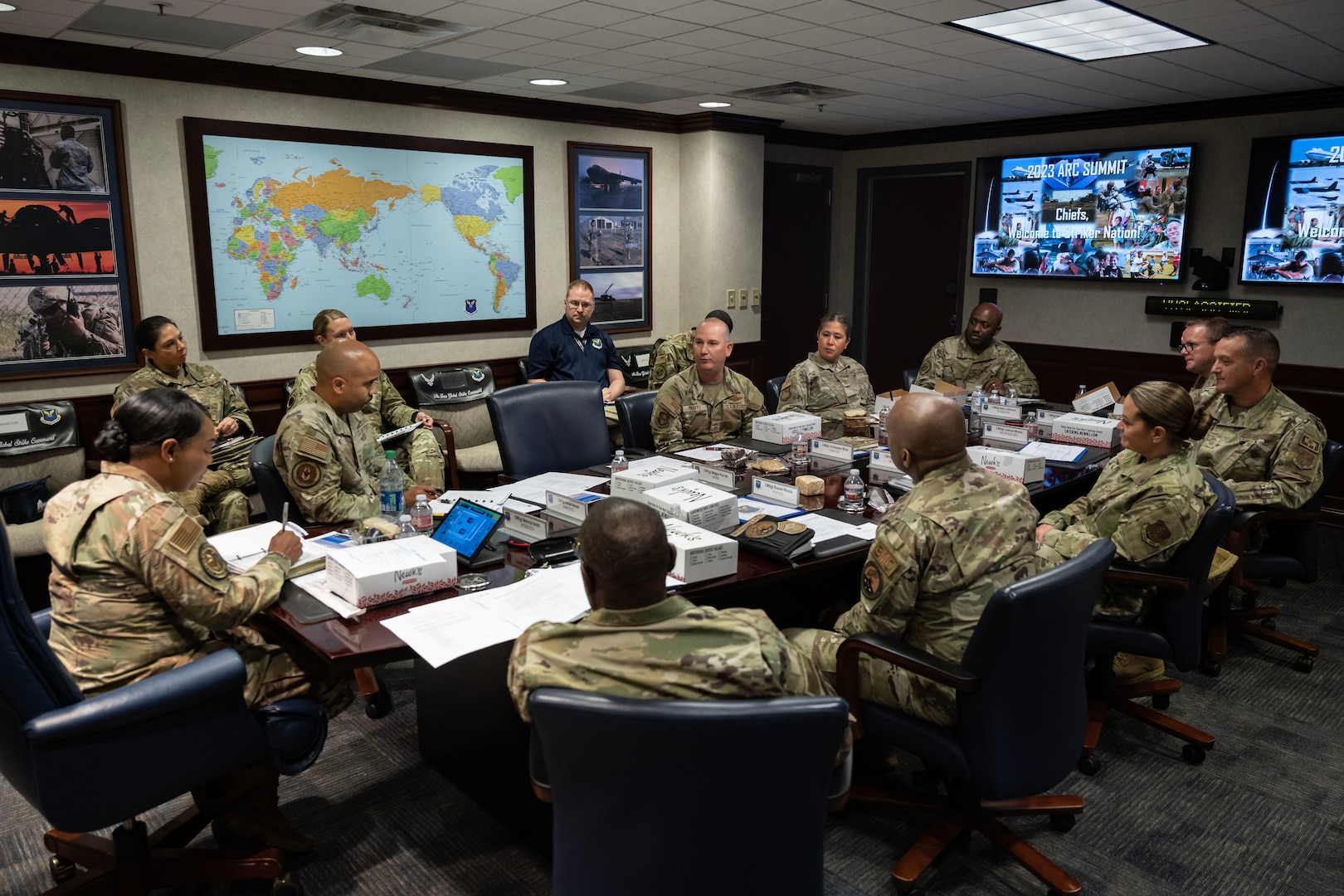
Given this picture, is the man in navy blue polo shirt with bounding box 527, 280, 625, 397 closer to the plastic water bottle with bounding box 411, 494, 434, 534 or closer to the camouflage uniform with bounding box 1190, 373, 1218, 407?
the plastic water bottle with bounding box 411, 494, 434, 534

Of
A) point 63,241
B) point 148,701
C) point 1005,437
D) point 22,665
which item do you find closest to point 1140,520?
point 1005,437

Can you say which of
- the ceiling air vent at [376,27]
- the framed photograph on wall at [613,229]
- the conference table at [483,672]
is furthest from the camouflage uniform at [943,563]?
the framed photograph on wall at [613,229]

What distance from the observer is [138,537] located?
2.02 meters

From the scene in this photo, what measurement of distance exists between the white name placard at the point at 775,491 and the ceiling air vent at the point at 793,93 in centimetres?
327

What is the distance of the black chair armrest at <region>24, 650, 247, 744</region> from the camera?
1866 millimetres

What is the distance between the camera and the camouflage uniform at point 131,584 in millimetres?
2018

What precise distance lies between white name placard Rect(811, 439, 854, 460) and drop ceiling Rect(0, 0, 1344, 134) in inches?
68.8

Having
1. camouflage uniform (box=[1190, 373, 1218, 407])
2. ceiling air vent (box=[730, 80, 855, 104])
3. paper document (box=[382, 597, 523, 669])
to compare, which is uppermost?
ceiling air vent (box=[730, 80, 855, 104])

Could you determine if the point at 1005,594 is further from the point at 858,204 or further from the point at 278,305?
the point at 858,204

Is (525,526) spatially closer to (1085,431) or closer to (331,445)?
(331,445)

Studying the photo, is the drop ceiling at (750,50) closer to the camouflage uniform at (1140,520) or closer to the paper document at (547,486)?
the paper document at (547,486)

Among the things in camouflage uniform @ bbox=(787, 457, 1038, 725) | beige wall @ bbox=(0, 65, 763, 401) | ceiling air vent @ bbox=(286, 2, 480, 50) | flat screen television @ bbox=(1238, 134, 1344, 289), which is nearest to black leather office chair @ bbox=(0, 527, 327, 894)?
camouflage uniform @ bbox=(787, 457, 1038, 725)

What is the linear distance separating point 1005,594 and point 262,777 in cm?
185

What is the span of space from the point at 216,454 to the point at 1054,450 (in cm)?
400
